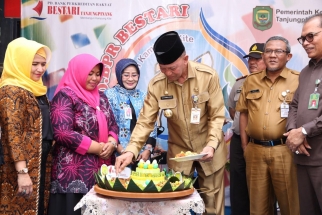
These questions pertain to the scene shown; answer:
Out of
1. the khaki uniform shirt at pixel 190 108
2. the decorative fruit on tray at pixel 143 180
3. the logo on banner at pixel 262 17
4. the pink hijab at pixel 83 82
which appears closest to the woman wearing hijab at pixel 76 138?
the pink hijab at pixel 83 82

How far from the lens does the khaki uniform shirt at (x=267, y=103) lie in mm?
4383

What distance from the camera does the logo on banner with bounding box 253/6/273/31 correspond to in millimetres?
5570

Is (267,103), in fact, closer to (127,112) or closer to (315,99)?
(315,99)

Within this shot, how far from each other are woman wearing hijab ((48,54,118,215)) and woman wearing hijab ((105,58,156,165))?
1.78ft

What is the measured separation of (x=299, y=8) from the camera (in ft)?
18.3

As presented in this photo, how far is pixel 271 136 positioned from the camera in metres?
4.39

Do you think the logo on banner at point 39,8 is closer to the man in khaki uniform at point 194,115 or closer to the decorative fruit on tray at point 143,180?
the man in khaki uniform at point 194,115

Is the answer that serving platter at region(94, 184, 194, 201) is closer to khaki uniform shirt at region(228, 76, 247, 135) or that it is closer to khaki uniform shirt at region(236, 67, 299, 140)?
khaki uniform shirt at region(236, 67, 299, 140)

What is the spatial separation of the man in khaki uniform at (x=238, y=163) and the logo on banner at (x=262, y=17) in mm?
290

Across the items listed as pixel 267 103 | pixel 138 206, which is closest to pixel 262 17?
→ pixel 267 103

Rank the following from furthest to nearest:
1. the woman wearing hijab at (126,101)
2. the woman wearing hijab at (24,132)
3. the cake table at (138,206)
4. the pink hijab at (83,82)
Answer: the woman wearing hijab at (126,101) → the pink hijab at (83,82) → the woman wearing hijab at (24,132) → the cake table at (138,206)

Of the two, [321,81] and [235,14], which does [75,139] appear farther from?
[235,14]

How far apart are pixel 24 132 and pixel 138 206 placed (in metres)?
1.01

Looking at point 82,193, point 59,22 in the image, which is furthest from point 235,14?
point 82,193
